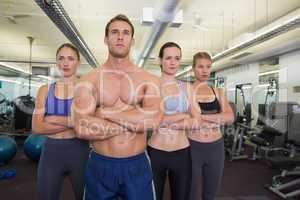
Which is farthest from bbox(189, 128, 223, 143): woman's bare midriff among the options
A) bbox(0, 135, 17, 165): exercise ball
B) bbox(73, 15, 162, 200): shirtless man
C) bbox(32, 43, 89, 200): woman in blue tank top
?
bbox(0, 135, 17, 165): exercise ball

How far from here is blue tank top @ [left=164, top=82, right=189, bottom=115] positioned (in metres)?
1.88

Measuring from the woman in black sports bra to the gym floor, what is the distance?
1.22 m

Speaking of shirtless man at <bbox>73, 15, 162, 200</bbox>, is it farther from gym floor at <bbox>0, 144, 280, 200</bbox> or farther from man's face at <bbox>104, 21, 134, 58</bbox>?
gym floor at <bbox>0, 144, 280, 200</bbox>

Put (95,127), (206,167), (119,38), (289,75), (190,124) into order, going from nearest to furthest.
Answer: (95,127) < (119,38) < (190,124) < (206,167) < (289,75)

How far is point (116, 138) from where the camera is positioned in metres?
1.38

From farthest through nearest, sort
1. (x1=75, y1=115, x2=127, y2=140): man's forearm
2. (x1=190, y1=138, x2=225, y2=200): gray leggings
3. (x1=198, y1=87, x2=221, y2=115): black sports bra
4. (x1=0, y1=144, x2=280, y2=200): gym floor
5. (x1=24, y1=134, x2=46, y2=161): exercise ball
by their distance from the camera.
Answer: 1. (x1=24, y1=134, x2=46, y2=161): exercise ball
2. (x1=0, y1=144, x2=280, y2=200): gym floor
3. (x1=198, y1=87, x2=221, y2=115): black sports bra
4. (x1=190, y1=138, x2=225, y2=200): gray leggings
5. (x1=75, y1=115, x2=127, y2=140): man's forearm

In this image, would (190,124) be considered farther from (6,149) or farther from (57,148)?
(6,149)

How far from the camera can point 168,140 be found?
71.3 inches

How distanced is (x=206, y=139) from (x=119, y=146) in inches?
32.6

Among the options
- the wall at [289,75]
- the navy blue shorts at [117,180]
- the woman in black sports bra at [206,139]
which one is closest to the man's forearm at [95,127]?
the navy blue shorts at [117,180]

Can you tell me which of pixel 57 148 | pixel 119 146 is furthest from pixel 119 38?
pixel 57 148

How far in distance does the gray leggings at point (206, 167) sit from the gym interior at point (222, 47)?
1.22 metres

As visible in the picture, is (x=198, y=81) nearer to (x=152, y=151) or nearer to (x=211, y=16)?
(x=152, y=151)

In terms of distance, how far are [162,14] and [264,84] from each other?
509 cm
